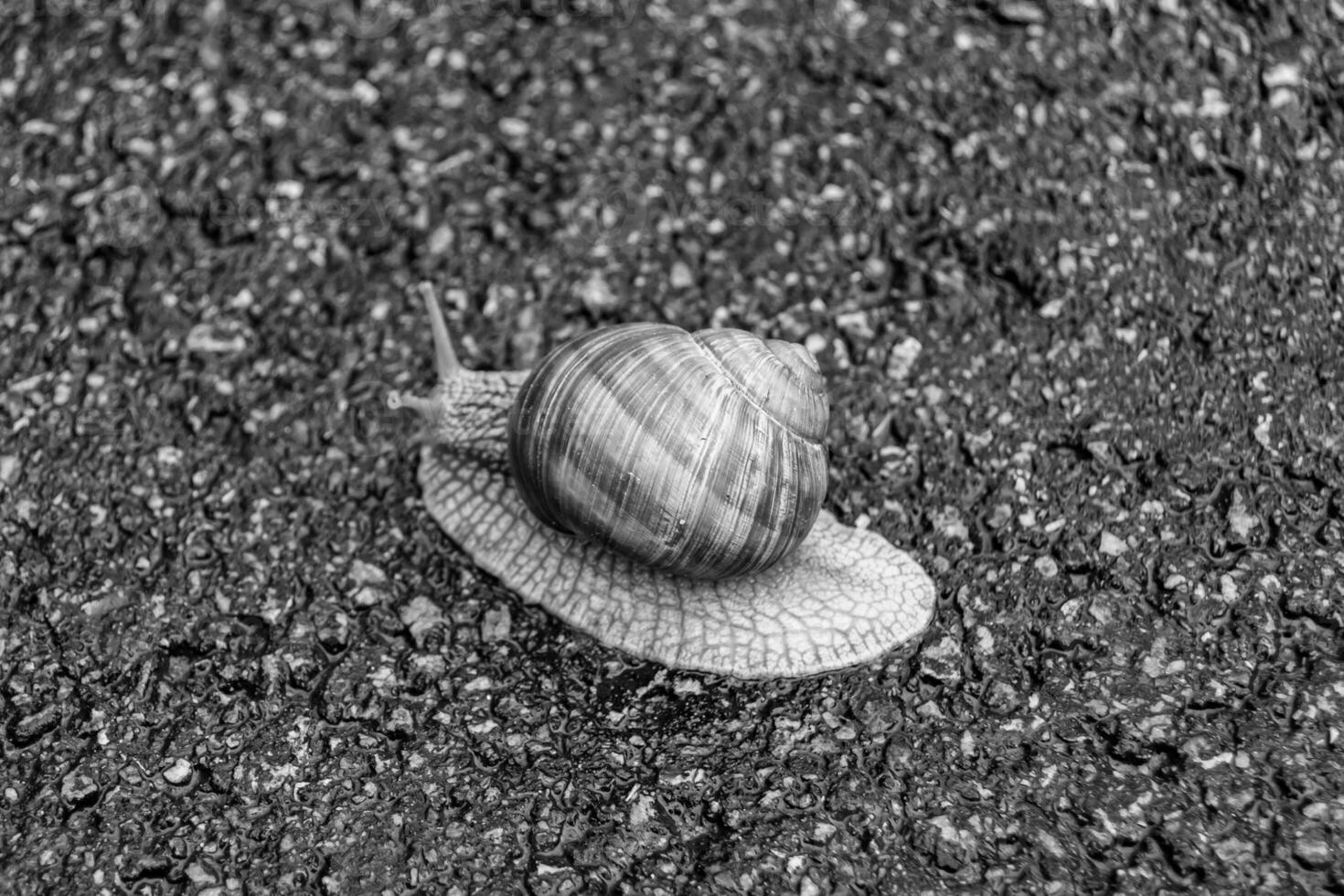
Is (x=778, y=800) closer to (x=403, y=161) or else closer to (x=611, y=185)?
(x=611, y=185)

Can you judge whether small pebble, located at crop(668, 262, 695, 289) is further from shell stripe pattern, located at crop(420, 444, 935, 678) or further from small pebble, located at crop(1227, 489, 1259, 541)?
small pebble, located at crop(1227, 489, 1259, 541)

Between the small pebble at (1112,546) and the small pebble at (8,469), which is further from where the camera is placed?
the small pebble at (8,469)

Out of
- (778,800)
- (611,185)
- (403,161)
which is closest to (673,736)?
(778,800)

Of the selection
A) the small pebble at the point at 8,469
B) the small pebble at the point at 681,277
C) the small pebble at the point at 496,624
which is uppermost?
the small pebble at the point at 681,277

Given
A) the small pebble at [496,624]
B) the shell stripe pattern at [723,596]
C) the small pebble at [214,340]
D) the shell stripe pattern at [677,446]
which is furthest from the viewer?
the small pebble at [214,340]

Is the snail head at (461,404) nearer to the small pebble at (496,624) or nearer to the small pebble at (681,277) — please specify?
the small pebble at (496,624)

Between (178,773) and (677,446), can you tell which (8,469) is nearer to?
(178,773)

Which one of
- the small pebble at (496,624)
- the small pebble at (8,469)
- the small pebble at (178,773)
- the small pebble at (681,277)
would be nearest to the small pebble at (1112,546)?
the small pebble at (681,277)

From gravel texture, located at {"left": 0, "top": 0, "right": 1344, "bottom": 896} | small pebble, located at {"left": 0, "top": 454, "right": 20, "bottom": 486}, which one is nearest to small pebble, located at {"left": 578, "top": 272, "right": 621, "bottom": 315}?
gravel texture, located at {"left": 0, "top": 0, "right": 1344, "bottom": 896}
